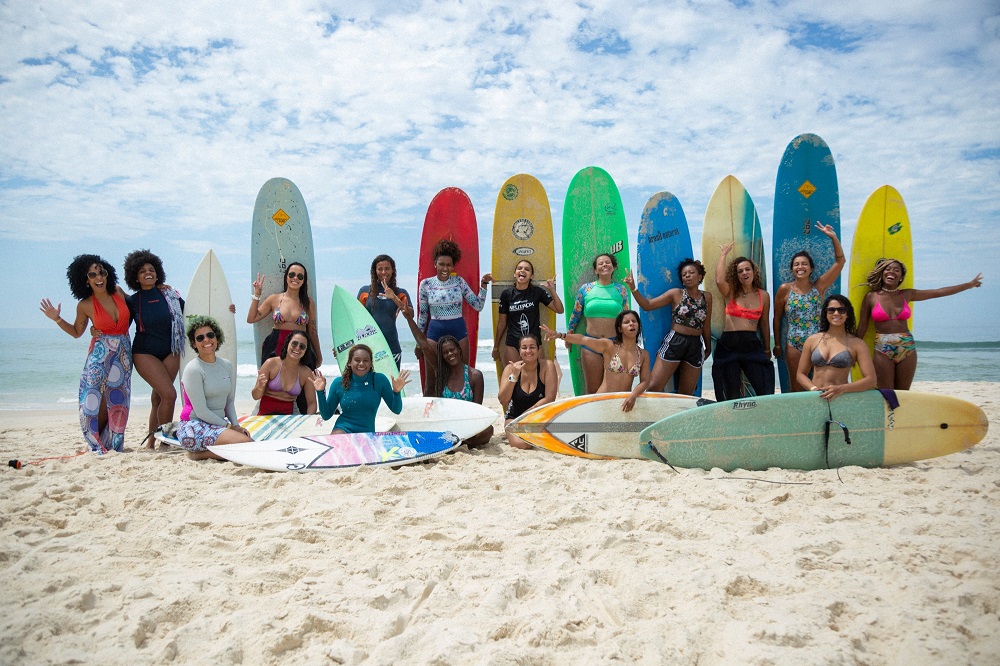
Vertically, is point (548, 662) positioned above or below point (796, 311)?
below

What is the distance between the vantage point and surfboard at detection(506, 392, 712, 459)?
12.9ft

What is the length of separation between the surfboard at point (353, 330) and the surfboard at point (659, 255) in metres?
2.15

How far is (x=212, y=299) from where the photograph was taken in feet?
17.1

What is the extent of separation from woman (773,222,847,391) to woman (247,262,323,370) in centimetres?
350

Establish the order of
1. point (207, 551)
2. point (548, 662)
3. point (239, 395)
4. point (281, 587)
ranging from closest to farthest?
point (548, 662) → point (281, 587) → point (207, 551) → point (239, 395)

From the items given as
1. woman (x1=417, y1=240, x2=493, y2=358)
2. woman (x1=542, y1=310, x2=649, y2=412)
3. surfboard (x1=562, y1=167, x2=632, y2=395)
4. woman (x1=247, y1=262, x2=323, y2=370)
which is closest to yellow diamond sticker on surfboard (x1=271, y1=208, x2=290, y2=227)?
woman (x1=247, y1=262, x2=323, y2=370)

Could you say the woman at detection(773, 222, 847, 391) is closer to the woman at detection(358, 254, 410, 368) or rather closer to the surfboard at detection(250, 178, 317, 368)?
the woman at detection(358, 254, 410, 368)

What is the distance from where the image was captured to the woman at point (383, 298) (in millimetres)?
4980

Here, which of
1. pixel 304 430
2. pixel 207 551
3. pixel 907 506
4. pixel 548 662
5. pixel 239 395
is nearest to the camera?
pixel 548 662

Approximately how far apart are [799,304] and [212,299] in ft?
15.2

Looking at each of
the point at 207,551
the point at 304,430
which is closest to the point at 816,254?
the point at 304,430

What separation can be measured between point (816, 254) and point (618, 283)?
1.59 metres

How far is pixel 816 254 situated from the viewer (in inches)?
199

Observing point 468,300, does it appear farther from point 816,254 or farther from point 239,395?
point 239,395
